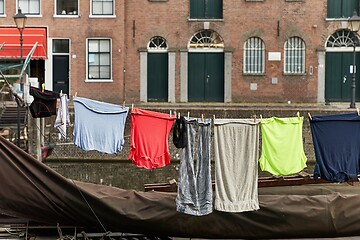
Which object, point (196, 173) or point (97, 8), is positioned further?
point (97, 8)

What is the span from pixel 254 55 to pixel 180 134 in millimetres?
21065

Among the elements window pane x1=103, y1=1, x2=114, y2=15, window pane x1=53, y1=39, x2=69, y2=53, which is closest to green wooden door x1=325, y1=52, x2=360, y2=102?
window pane x1=103, y1=1, x2=114, y2=15

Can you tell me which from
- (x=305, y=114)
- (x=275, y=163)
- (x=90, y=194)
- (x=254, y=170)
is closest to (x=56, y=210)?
(x=90, y=194)

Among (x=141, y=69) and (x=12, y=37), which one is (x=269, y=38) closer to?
(x=141, y=69)

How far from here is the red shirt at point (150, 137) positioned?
10.6 m

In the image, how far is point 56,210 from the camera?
8.84m

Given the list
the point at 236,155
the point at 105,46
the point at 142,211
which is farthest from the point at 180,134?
the point at 105,46

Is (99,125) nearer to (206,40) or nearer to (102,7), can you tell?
(102,7)

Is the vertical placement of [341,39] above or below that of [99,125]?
above

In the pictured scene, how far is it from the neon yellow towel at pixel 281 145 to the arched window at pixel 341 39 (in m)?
20.2

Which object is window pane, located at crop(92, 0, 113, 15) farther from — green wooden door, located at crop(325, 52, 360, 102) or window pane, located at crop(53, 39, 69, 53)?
green wooden door, located at crop(325, 52, 360, 102)

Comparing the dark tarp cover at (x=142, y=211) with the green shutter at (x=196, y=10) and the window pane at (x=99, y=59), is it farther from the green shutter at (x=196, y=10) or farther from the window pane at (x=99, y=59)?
the green shutter at (x=196, y=10)

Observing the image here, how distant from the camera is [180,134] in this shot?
30.9ft

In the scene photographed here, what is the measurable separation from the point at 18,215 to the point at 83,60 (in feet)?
67.7
